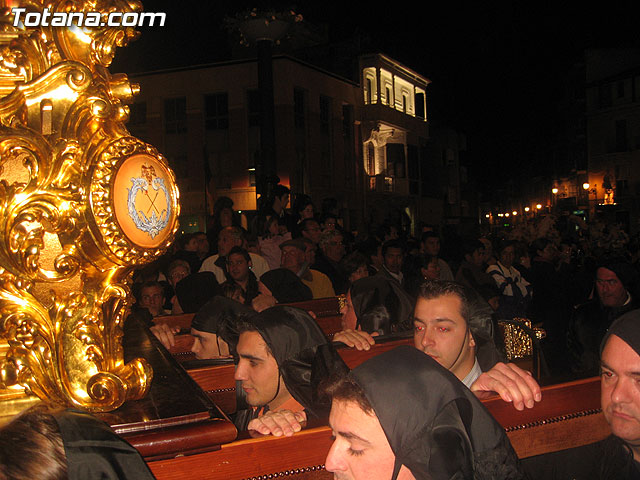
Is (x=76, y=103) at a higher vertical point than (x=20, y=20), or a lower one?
lower

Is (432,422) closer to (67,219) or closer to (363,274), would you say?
(67,219)

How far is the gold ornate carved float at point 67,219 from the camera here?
1.29 meters

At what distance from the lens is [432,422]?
1.50m

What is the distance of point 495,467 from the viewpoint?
62.2 inches

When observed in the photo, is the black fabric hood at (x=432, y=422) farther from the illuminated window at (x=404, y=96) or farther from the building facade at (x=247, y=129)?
the illuminated window at (x=404, y=96)

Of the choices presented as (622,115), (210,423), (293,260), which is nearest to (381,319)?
(293,260)

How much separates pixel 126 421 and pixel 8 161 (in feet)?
2.02

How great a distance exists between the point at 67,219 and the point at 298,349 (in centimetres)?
164

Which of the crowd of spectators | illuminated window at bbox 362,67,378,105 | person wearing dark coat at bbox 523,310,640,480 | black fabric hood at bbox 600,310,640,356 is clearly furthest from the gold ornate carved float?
illuminated window at bbox 362,67,378,105

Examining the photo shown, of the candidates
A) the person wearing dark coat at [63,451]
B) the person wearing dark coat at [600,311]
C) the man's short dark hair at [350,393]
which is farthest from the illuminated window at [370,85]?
the person wearing dark coat at [63,451]

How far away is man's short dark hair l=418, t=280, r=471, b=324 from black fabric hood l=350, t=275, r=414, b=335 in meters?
0.99

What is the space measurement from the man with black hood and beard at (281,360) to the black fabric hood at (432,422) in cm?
101

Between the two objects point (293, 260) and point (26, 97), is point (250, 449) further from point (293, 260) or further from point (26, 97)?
point (293, 260)

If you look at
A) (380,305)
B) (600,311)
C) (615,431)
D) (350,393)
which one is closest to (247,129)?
(600,311)
